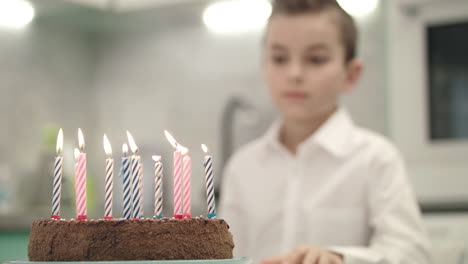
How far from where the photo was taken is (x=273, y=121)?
3002mm

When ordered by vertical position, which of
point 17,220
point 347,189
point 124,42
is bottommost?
point 17,220

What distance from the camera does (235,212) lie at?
1.60 metres

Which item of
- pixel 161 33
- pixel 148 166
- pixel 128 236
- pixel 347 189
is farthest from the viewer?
pixel 161 33

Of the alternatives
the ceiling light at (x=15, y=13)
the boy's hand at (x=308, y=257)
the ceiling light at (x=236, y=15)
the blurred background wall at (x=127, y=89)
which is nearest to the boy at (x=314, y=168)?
the boy's hand at (x=308, y=257)

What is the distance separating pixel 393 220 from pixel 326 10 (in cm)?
47

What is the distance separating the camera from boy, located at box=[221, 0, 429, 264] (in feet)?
4.58

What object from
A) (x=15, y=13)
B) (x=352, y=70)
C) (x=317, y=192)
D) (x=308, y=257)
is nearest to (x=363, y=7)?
(x=352, y=70)

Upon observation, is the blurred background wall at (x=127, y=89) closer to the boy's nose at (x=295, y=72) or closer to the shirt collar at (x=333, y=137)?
the shirt collar at (x=333, y=137)

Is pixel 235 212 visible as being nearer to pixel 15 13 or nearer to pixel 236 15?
pixel 236 15

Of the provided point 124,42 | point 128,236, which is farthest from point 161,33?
point 128,236

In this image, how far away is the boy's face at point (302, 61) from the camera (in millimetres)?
1398

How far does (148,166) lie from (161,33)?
2.28 feet

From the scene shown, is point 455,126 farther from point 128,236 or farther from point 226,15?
point 128,236

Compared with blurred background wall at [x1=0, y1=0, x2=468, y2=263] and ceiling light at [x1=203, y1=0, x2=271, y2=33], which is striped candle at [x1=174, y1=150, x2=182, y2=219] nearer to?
blurred background wall at [x1=0, y1=0, x2=468, y2=263]
